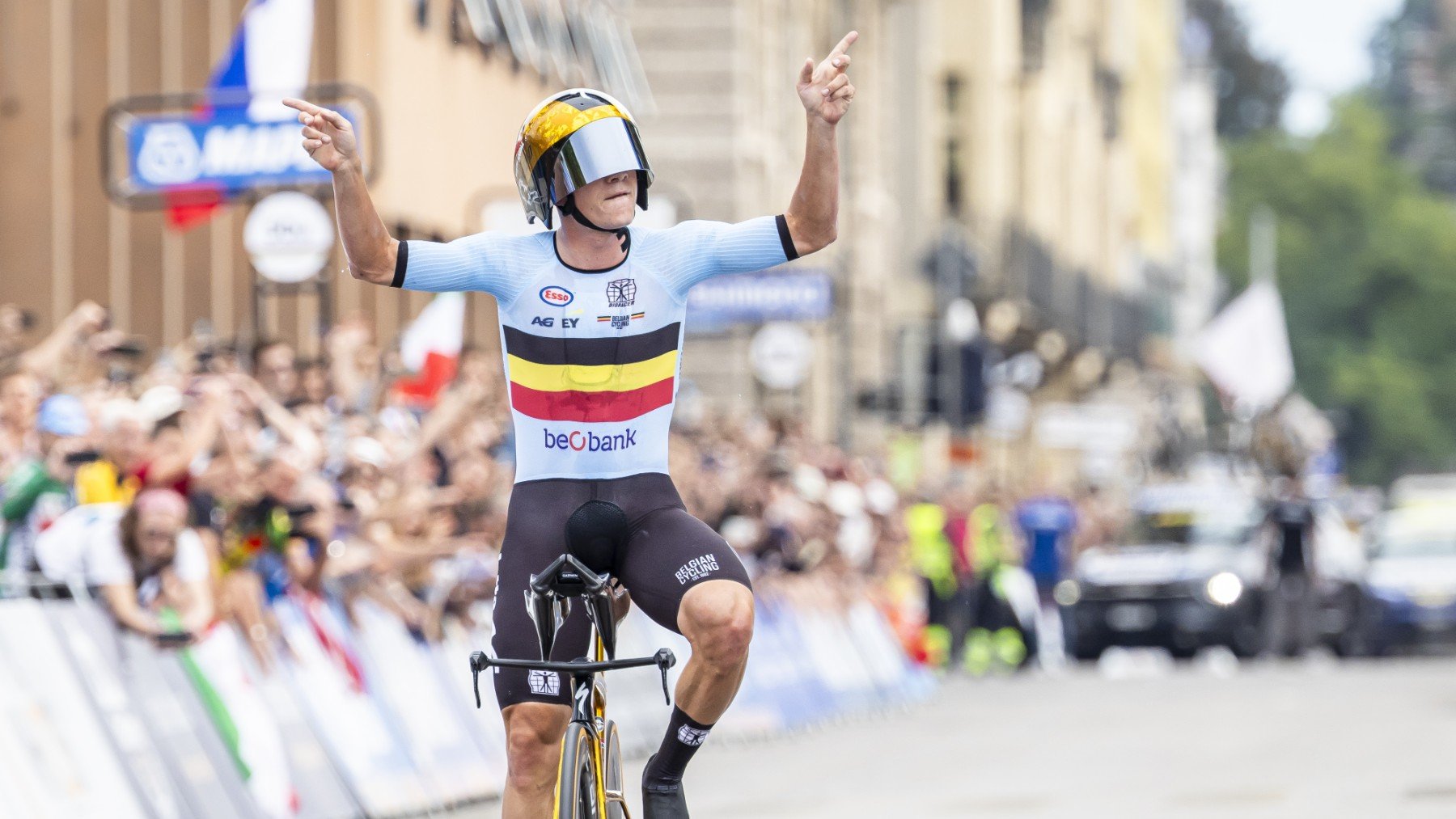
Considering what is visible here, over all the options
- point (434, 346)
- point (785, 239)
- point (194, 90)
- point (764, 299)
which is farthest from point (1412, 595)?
point (785, 239)

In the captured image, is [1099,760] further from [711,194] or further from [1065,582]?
[711,194]

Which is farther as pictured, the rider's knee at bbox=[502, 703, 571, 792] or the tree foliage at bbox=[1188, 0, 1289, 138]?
the tree foliage at bbox=[1188, 0, 1289, 138]

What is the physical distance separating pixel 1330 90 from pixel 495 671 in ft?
351

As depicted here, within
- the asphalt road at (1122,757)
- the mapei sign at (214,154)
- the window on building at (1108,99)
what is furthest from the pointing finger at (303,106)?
the window on building at (1108,99)

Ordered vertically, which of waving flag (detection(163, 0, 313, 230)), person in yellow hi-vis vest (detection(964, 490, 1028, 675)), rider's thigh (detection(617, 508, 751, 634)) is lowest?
person in yellow hi-vis vest (detection(964, 490, 1028, 675))

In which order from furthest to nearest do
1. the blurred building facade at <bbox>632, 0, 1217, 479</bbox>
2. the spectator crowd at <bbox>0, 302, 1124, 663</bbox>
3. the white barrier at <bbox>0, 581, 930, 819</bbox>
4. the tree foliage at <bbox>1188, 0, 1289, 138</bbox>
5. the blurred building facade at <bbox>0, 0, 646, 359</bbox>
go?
the tree foliage at <bbox>1188, 0, 1289, 138</bbox> → the blurred building facade at <bbox>632, 0, 1217, 479</bbox> → the blurred building facade at <bbox>0, 0, 646, 359</bbox> → the spectator crowd at <bbox>0, 302, 1124, 663</bbox> → the white barrier at <bbox>0, 581, 930, 819</bbox>

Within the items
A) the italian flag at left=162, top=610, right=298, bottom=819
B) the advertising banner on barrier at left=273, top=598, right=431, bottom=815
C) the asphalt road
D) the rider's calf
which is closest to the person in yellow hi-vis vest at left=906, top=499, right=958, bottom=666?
the asphalt road

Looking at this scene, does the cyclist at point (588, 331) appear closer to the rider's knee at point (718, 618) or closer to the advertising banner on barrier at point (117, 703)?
the rider's knee at point (718, 618)

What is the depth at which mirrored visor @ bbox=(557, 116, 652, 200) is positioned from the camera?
789 cm

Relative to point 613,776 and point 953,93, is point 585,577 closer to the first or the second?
point 613,776

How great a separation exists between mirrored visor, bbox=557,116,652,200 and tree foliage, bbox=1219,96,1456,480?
90.1 metres

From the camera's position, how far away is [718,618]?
25.0ft

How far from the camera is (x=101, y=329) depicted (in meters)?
13.3

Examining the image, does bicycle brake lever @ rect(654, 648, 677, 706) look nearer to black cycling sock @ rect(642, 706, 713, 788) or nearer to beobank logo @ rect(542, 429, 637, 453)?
black cycling sock @ rect(642, 706, 713, 788)
